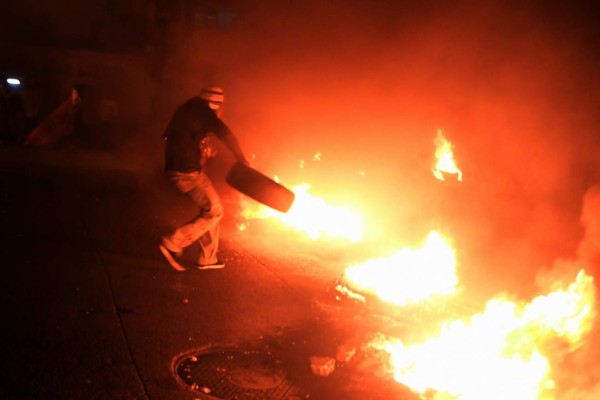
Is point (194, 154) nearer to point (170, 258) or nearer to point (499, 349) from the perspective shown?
point (170, 258)

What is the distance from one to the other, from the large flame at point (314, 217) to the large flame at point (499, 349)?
3.27 meters

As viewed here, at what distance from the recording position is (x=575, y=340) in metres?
4.89

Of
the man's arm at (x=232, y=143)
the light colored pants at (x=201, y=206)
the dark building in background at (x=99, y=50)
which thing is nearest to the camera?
the man's arm at (x=232, y=143)

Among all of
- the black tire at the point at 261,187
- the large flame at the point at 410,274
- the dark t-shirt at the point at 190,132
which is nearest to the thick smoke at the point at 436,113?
the large flame at the point at 410,274

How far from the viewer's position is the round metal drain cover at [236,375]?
Result: 12.4 ft

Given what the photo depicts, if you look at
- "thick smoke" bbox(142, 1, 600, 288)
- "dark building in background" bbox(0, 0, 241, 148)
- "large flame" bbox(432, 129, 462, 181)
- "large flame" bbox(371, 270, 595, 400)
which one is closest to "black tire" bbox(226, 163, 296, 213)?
"large flame" bbox(371, 270, 595, 400)

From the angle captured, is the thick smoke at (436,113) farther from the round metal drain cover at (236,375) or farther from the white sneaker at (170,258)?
the round metal drain cover at (236,375)

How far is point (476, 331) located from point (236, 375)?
82.5 inches

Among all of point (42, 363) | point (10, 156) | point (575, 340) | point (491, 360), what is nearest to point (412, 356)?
point (491, 360)

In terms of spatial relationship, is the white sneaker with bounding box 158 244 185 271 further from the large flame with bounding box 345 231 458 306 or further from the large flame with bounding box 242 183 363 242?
the large flame with bounding box 242 183 363 242

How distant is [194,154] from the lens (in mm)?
5859

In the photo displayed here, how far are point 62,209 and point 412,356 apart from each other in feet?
19.2

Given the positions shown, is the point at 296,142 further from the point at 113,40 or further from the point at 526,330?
the point at 113,40

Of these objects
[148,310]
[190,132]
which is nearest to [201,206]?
[190,132]
